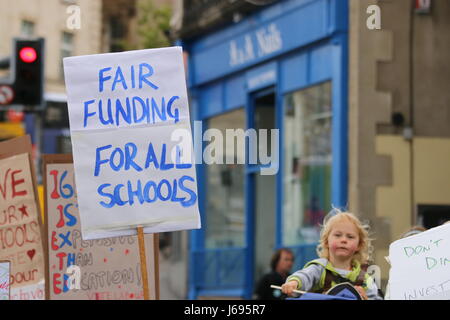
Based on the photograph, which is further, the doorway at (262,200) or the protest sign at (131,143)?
the doorway at (262,200)

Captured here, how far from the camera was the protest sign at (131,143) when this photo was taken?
727 cm

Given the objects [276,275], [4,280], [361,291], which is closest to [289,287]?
[361,291]

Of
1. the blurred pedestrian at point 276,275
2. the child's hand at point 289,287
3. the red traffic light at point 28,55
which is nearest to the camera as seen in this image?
the child's hand at point 289,287

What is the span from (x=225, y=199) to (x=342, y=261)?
1277 cm

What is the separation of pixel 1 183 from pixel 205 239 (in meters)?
12.4

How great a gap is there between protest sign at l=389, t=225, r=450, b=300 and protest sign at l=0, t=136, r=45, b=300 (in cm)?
283

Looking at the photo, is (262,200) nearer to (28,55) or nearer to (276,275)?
(28,55)

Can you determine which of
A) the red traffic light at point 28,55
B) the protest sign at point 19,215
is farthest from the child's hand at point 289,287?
the red traffic light at point 28,55

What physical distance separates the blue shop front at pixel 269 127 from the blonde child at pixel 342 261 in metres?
8.18

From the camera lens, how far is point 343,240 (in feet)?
24.1

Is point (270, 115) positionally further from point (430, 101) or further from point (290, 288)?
point (290, 288)

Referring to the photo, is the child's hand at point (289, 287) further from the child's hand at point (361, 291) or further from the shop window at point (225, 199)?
the shop window at point (225, 199)

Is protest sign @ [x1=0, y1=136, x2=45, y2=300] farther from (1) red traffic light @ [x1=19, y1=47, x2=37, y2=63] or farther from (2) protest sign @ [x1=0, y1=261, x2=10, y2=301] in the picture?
(1) red traffic light @ [x1=19, y1=47, x2=37, y2=63]

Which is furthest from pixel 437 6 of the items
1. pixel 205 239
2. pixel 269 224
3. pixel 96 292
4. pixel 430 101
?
pixel 96 292
